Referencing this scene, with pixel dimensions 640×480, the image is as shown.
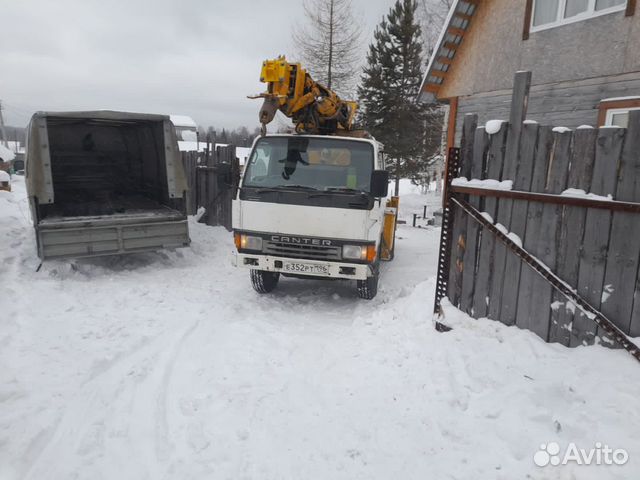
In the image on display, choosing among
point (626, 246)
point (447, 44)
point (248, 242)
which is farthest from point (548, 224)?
point (447, 44)

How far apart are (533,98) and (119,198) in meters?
9.18

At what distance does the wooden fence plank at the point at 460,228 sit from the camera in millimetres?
3867

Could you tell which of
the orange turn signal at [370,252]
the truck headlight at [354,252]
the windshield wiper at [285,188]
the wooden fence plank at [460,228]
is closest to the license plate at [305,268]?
the truck headlight at [354,252]

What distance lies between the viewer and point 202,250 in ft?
27.6

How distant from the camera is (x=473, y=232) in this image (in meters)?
3.91

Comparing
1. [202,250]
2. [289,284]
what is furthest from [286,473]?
[202,250]

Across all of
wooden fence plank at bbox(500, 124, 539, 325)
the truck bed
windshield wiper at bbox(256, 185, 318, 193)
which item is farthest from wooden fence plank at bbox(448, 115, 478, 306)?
the truck bed

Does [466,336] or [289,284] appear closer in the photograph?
[466,336]

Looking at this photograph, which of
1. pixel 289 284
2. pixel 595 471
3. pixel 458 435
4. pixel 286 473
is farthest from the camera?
pixel 289 284

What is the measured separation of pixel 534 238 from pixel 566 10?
709cm

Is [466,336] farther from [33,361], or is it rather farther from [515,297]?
[33,361]

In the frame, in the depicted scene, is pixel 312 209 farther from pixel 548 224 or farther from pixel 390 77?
pixel 390 77

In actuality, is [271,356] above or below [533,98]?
below

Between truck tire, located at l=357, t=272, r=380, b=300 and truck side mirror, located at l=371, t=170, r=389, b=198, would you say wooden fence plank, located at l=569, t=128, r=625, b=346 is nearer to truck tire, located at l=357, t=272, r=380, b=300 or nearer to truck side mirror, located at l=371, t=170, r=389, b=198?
truck side mirror, located at l=371, t=170, r=389, b=198
